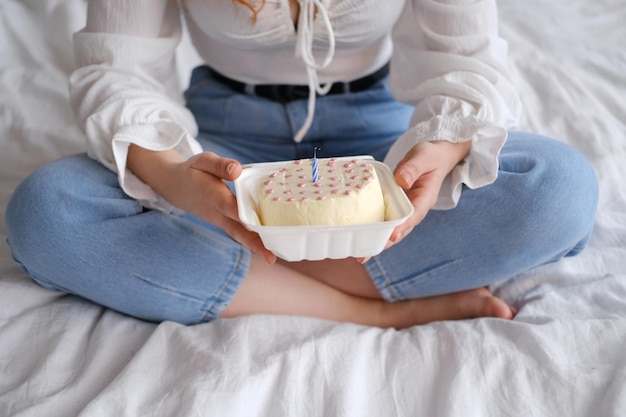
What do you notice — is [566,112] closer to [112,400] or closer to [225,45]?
[225,45]

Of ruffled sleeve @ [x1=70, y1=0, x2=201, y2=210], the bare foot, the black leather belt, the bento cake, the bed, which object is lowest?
the bare foot

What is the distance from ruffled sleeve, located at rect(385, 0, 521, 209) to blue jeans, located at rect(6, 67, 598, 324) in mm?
44

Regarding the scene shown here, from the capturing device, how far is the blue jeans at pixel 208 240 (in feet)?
2.68

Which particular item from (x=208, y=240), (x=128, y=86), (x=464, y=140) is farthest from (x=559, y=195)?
(x=128, y=86)

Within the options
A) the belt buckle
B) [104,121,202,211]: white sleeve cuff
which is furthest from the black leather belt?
[104,121,202,211]: white sleeve cuff

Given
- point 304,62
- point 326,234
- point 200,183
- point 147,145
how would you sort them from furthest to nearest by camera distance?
point 304,62
point 147,145
point 200,183
point 326,234

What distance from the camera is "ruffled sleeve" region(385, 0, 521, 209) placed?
0.82 meters

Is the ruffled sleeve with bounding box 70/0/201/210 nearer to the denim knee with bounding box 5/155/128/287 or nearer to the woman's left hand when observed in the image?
the denim knee with bounding box 5/155/128/287

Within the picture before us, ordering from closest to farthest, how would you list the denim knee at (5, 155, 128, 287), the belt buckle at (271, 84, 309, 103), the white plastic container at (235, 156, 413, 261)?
1. the white plastic container at (235, 156, 413, 261)
2. the denim knee at (5, 155, 128, 287)
3. the belt buckle at (271, 84, 309, 103)

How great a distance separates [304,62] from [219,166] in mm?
350

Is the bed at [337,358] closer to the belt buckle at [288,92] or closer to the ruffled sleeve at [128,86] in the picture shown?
the ruffled sleeve at [128,86]

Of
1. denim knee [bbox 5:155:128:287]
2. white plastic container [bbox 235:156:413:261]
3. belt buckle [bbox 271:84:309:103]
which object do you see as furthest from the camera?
belt buckle [bbox 271:84:309:103]

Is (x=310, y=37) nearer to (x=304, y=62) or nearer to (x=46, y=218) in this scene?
(x=304, y=62)

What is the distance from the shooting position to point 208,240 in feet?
2.82
